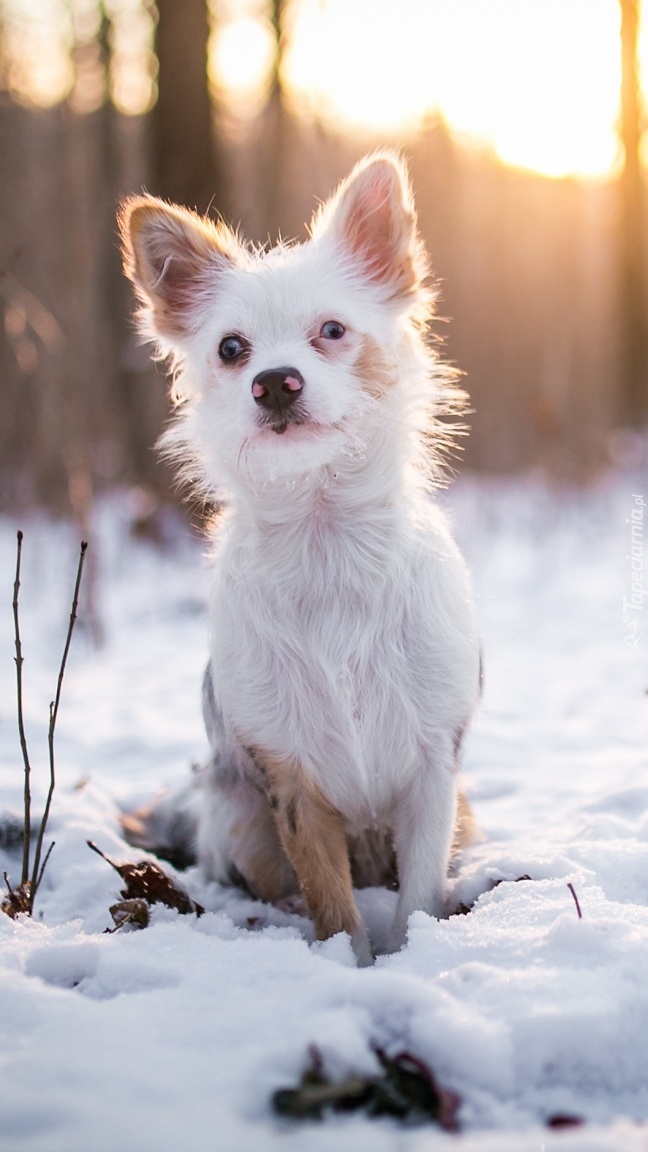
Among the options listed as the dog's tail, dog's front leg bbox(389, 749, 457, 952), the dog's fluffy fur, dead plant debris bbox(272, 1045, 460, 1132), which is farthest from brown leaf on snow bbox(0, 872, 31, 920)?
dead plant debris bbox(272, 1045, 460, 1132)

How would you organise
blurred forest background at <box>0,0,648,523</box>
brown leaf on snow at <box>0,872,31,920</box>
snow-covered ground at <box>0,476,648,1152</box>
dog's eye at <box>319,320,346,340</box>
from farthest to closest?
blurred forest background at <box>0,0,648,523</box>
dog's eye at <box>319,320,346,340</box>
brown leaf on snow at <box>0,872,31,920</box>
snow-covered ground at <box>0,476,648,1152</box>

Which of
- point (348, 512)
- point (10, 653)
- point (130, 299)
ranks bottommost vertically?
point (10, 653)

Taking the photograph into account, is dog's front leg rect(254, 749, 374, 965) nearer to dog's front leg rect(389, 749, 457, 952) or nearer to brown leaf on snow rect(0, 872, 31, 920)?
dog's front leg rect(389, 749, 457, 952)

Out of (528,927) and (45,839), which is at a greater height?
(528,927)

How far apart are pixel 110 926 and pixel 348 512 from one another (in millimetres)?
1290

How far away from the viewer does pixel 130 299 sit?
40.2 ft

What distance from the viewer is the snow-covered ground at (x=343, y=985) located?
1499 millimetres

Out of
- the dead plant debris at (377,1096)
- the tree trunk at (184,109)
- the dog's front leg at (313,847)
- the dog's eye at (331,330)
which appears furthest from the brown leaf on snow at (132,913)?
the tree trunk at (184,109)

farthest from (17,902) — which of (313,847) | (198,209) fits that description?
(198,209)

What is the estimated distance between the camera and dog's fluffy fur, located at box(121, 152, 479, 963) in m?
2.44

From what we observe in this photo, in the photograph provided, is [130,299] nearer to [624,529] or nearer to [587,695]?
[624,529]

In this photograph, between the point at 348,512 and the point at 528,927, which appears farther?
the point at 348,512

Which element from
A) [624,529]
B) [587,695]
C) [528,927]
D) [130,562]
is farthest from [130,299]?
[528,927]

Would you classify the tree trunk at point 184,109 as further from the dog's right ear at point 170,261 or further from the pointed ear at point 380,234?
the pointed ear at point 380,234
